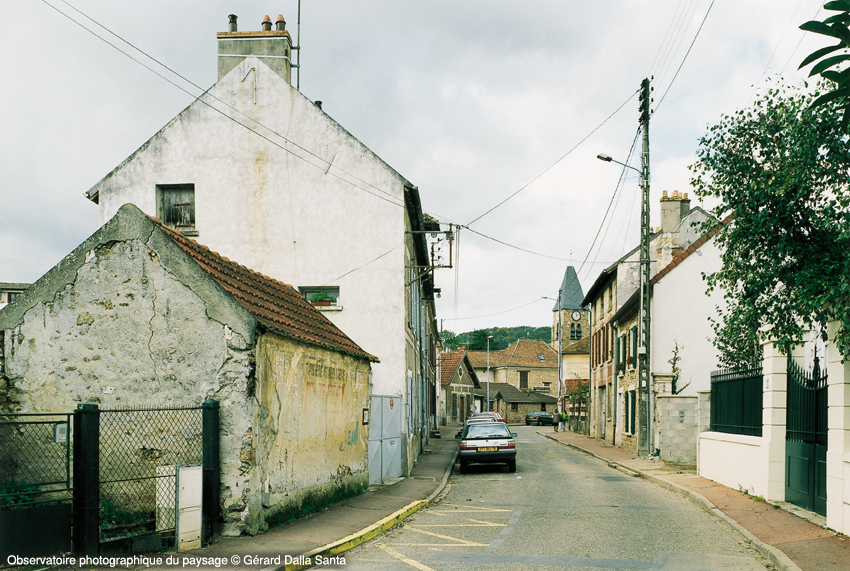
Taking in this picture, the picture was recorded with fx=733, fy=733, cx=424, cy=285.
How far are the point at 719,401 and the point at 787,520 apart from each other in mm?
5974

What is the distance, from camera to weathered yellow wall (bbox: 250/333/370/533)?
32.6ft

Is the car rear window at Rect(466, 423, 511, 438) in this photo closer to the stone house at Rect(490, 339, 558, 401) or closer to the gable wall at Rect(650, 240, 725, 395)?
the gable wall at Rect(650, 240, 725, 395)

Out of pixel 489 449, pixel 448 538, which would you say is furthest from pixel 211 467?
pixel 489 449

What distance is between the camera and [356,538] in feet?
31.8

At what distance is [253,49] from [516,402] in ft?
202

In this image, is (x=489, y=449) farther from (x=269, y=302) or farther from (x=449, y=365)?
(x=449, y=365)

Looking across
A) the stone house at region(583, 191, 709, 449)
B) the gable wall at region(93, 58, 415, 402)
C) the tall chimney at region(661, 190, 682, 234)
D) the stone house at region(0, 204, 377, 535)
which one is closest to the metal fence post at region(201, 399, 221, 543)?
the stone house at region(0, 204, 377, 535)

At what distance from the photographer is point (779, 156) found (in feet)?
36.7

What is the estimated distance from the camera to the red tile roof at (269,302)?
1047 centimetres

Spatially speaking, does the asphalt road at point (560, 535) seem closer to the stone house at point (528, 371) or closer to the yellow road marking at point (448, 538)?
the yellow road marking at point (448, 538)

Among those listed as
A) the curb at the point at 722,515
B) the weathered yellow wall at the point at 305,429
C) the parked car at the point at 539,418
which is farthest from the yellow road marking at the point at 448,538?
the parked car at the point at 539,418

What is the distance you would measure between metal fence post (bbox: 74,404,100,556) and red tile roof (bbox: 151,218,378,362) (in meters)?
2.47

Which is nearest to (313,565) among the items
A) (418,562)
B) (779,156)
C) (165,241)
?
(418,562)

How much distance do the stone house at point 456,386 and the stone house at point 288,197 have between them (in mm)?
41270
